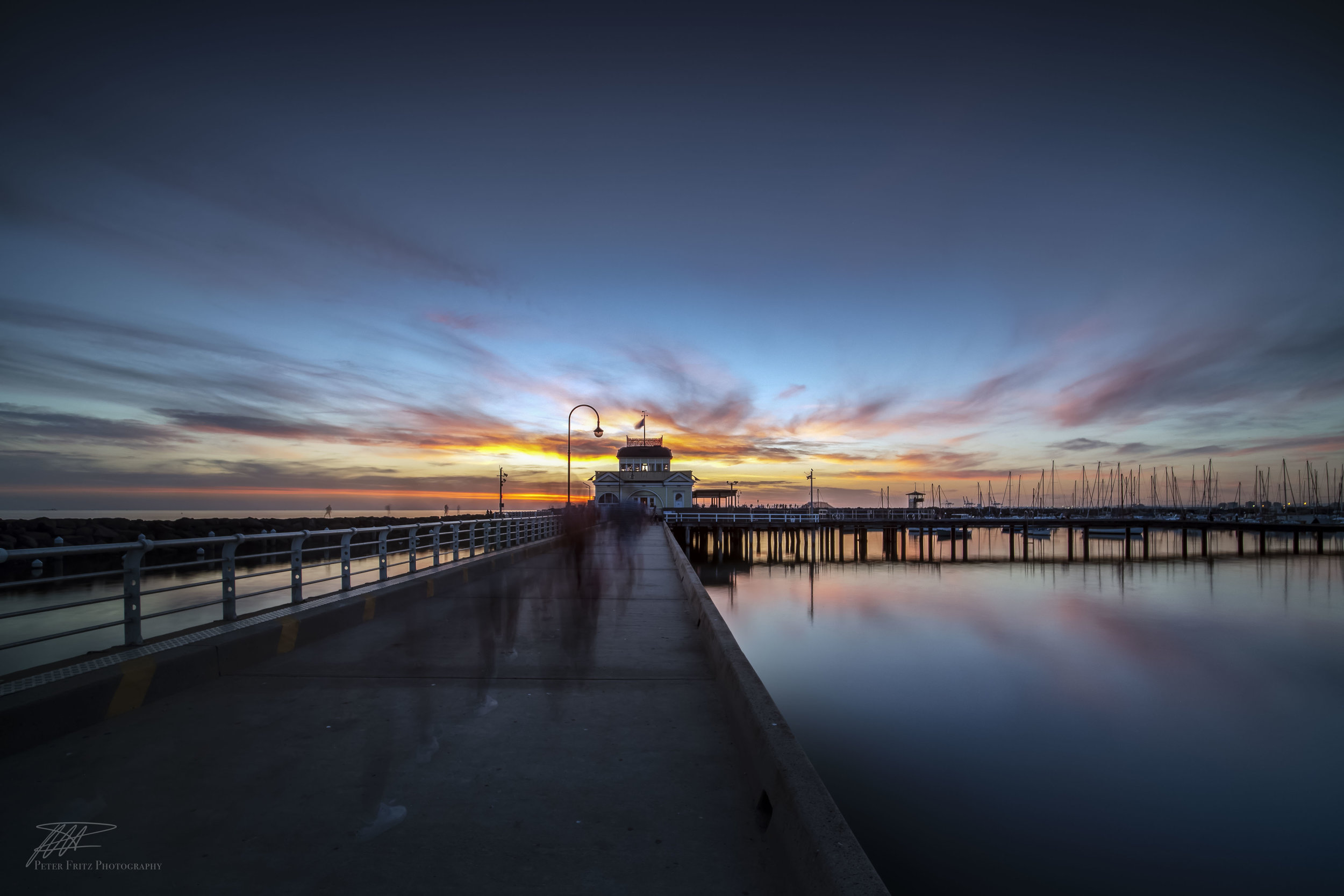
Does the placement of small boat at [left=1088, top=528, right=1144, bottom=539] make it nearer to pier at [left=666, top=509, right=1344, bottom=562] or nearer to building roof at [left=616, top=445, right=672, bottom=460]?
pier at [left=666, top=509, right=1344, bottom=562]

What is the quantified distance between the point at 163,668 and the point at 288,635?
179 centimetres

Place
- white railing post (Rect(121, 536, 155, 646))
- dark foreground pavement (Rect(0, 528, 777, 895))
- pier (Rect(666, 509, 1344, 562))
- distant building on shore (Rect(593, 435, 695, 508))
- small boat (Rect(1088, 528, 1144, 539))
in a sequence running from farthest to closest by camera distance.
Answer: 1. small boat (Rect(1088, 528, 1144, 539))
2. distant building on shore (Rect(593, 435, 695, 508))
3. pier (Rect(666, 509, 1344, 562))
4. white railing post (Rect(121, 536, 155, 646))
5. dark foreground pavement (Rect(0, 528, 777, 895))

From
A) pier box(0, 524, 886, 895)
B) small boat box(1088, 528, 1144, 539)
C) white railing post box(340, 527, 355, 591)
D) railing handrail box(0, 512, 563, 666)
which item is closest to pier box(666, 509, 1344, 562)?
small boat box(1088, 528, 1144, 539)

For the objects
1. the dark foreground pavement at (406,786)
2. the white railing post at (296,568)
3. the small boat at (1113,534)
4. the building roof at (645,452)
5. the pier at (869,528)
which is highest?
the building roof at (645,452)

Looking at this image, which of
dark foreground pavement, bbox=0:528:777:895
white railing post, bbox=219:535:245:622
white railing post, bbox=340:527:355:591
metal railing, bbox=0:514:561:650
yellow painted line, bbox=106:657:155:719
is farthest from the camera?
white railing post, bbox=340:527:355:591

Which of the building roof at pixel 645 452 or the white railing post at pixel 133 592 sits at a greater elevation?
the building roof at pixel 645 452

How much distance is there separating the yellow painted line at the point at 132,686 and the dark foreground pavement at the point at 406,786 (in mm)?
Answer: 106

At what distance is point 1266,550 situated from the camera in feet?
200

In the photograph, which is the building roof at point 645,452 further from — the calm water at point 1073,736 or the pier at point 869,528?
the calm water at point 1073,736

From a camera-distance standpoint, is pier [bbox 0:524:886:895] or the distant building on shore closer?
pier [bbox 0:524:886:895]

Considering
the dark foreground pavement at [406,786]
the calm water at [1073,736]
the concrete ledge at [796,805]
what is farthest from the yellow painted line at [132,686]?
the calm water at [1073,736]

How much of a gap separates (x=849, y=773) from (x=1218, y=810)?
572 centimetres

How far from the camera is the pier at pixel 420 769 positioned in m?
2.93

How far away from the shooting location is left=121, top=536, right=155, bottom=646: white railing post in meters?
5.60
